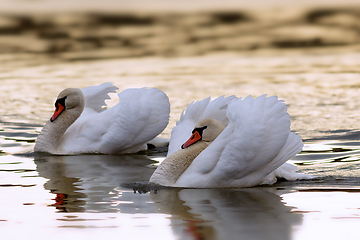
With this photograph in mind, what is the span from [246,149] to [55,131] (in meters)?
5.31

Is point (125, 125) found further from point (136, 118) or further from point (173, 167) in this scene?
point (173, 167)

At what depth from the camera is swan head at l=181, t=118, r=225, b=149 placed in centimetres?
962

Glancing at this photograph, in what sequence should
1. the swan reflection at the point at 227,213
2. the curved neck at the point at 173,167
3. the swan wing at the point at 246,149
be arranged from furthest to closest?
the curved neck at the point at 173,167
the swan wing at the point at 246,149
the swan reflection at the point at 227,213

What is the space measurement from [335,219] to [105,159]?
5932 millimetres

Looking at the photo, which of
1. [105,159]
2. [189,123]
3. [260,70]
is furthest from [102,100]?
[260,70]

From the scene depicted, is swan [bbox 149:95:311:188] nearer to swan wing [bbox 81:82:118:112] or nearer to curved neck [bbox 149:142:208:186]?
curved neck [bbox 149:142:208:186]

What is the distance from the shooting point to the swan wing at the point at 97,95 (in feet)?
45.4

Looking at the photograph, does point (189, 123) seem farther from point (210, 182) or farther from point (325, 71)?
point (325, 71)

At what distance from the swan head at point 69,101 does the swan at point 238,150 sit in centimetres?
395

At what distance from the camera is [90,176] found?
10.3m

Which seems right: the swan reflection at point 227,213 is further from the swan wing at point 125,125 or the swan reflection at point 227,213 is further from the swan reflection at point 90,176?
the swan wing at point 125,125


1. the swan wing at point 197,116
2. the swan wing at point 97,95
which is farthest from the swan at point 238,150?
the swan wing at point 97,95

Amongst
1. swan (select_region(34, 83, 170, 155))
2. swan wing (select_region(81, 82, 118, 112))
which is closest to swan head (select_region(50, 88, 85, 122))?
swan (select_region(34, 83, 170, 155))

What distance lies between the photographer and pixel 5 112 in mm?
17891
